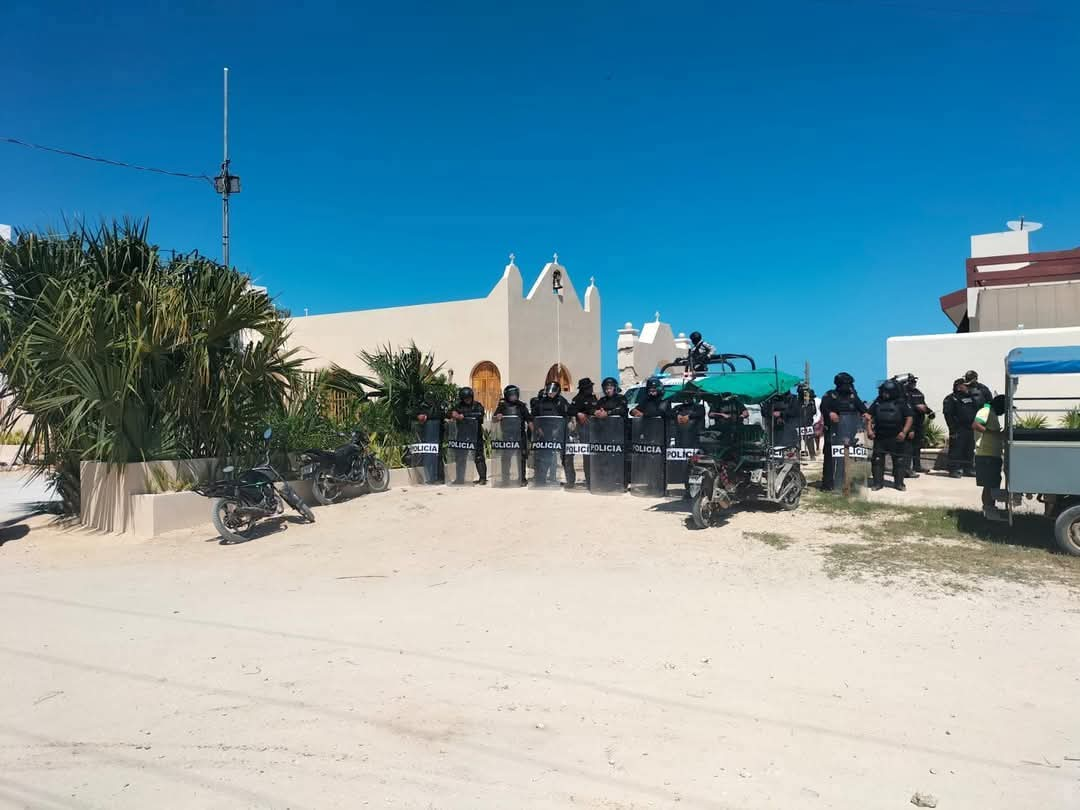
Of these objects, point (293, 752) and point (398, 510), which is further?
point (398, 510)

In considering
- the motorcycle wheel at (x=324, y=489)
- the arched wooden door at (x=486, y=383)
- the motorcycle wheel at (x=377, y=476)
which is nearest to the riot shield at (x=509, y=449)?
the motorcycle wheel at (x=377, y=476)

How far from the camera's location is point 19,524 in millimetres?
10172

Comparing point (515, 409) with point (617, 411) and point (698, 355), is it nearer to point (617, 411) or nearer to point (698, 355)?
point (617, 411)

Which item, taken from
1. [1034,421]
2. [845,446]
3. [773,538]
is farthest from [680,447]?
[1034,421]

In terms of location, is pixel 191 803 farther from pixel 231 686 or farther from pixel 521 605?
pixel 521 605

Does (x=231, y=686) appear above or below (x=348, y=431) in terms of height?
below

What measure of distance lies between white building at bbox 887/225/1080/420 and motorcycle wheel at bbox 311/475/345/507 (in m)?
12.2

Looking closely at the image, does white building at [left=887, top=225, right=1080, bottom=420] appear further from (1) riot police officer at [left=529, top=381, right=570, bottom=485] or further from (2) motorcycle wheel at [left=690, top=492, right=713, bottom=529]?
(2) motorcycle wheel at [left=690, top=492, right=713, bottom=529]

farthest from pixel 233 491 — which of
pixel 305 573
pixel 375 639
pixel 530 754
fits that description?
pixel 530 754

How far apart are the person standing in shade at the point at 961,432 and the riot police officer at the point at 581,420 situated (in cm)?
622

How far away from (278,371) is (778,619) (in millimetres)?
7681

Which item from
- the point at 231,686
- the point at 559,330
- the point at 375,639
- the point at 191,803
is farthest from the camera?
the point at 559,330

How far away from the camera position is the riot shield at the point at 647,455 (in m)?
11.4

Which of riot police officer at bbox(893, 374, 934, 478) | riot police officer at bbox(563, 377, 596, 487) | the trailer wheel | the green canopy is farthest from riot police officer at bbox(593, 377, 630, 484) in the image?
the trailer wheel
